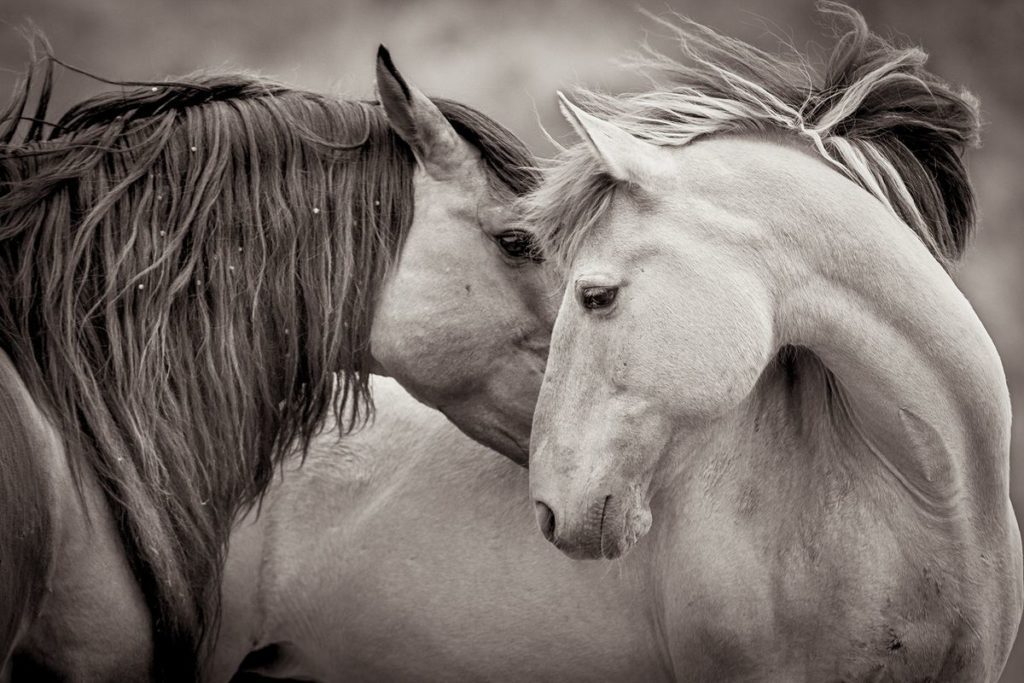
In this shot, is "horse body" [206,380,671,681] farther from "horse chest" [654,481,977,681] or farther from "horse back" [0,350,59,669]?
"horse back" [0,350,59,669]

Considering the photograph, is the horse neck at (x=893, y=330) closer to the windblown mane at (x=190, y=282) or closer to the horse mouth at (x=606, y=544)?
the horse mouth at (x=606, y=544)

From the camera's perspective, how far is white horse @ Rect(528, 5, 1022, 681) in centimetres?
219

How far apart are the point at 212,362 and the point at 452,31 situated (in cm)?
614

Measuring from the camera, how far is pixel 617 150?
2.23 metres

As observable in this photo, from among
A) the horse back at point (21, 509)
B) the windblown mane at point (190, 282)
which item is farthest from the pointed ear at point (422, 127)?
the horse back at point (21, 509)

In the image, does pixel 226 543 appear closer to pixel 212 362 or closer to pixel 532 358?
pixel 212 362

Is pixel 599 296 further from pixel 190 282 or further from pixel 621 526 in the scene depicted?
pixel 190 282

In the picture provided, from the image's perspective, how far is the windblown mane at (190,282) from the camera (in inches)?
102

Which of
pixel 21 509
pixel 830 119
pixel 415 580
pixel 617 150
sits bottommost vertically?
pixel 415 580

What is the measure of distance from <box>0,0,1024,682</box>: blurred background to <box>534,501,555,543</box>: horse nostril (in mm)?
5146

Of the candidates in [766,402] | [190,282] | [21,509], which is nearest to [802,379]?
[766,402]

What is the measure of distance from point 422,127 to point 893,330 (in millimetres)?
1119

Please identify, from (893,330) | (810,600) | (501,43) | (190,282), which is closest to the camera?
(893,330)

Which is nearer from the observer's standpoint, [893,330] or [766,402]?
[893,330]
